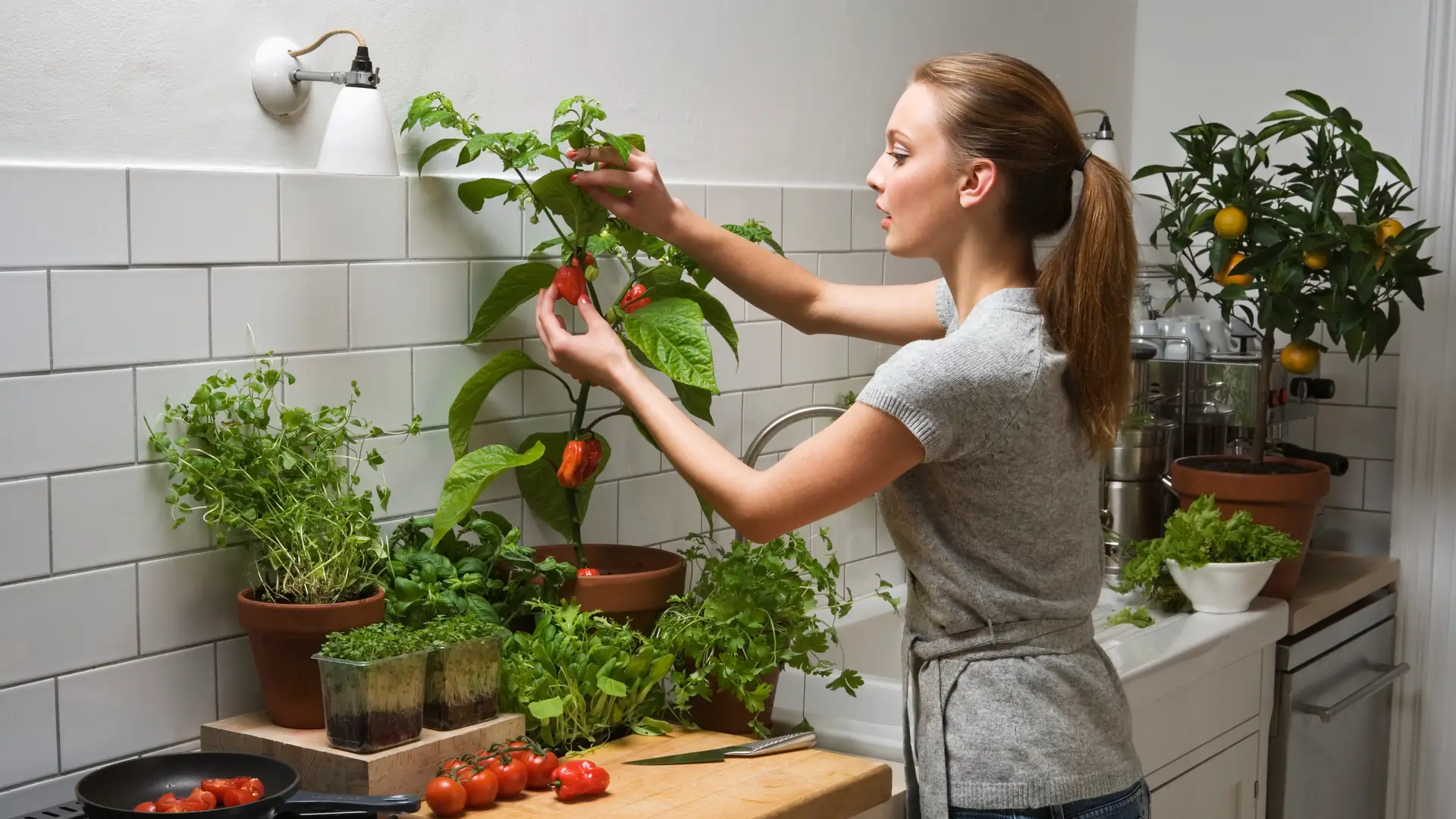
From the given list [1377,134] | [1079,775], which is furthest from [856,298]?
[1377,134]

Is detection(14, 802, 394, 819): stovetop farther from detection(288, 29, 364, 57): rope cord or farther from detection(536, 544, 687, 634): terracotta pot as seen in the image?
detection(288, 29, 364, 57): rope cord

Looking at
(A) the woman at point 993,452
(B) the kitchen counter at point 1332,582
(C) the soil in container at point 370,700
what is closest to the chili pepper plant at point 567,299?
(A) the woman at point 993,452

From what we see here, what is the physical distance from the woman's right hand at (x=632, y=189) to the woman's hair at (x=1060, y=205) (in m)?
0.37

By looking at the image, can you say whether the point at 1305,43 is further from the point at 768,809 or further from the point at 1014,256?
the point at 768,809

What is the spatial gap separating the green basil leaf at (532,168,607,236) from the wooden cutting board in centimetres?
62

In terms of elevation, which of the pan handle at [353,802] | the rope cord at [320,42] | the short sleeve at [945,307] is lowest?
the pan handle at [353,802]

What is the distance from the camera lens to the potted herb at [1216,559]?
2484 millimetres

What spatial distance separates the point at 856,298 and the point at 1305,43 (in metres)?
1.78

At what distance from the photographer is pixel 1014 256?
1.56 metres

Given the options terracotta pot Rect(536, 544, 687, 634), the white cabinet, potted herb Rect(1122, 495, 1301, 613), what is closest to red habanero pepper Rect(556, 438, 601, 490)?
terracotta pot Rect(536, 544, 687, 634)

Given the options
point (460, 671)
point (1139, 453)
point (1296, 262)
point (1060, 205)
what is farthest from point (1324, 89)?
point (460, 671)

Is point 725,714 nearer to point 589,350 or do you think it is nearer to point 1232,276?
point 589,350

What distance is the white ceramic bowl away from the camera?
8.12 feet

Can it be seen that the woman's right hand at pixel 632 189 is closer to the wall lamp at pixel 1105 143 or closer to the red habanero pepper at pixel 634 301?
the red habanero pepper at pixel 634 301
